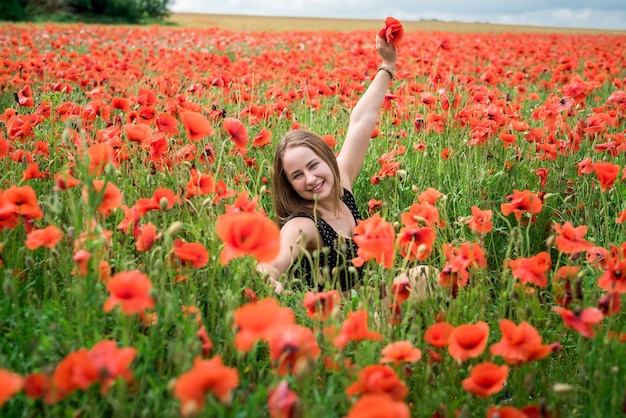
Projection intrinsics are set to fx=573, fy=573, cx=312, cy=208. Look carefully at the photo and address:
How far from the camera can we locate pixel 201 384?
1104 millimetres

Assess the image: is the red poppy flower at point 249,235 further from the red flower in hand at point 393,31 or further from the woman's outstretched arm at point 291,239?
the red flower in hand at point 393,31

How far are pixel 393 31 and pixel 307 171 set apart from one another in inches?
39.5

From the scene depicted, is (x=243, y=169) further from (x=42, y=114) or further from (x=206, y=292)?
(x=206, y=292)

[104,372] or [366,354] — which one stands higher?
[104,372]

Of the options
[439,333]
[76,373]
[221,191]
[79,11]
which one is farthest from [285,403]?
[79,11]

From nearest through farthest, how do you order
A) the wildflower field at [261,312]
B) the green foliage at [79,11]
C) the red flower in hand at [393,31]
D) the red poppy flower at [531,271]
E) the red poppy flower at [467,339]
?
the wildflower field at [261,312]
the red poppy flower at [467,339]
the red poppy flower at [531,271]
the red flower in hand at [393,31]
the green foliage at [79,11]

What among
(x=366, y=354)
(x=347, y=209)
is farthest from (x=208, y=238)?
(x=347, y=209)

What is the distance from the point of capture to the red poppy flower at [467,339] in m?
1.44

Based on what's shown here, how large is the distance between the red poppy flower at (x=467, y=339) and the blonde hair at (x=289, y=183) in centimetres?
158

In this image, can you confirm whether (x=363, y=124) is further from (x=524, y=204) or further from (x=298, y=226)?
(x=524, y=204)

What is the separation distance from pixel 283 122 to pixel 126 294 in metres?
3.31

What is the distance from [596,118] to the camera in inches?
130

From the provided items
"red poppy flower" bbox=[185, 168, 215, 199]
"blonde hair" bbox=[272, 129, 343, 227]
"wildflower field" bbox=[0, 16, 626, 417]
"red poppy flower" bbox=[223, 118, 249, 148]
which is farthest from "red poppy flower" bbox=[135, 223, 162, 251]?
"blonde hair" bbox=[272, 129, 343, 227]

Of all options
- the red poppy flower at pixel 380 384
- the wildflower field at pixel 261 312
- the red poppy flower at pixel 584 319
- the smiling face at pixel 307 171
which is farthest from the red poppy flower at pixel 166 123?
the red poppy flower at pixel 584 319
